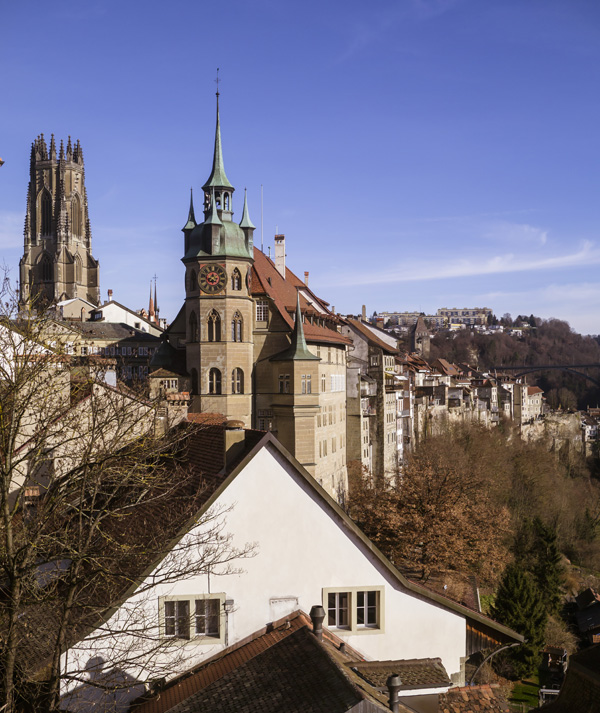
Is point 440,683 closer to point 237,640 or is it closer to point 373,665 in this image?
point 373,665

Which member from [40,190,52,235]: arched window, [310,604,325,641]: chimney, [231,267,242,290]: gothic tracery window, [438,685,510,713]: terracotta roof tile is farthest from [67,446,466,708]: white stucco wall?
[40,190,52,235]: arched window

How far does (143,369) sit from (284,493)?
52009 millimetres

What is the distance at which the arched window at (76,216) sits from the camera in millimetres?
125438

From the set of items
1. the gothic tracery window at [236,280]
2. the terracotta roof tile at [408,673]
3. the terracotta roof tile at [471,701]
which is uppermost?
the gothic tracery window at [236,280]

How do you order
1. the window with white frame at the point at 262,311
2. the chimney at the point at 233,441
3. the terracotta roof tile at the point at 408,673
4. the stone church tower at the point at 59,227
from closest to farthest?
1. the terracotta roof tile at the point at 408,673
2. the chimney at the point at 233,441
3. the window with white frame at the point at 262,311
4. the stone church tower at the point at 59,227

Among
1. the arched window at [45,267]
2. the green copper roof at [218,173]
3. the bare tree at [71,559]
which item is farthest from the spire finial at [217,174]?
the arched window at [45,267]

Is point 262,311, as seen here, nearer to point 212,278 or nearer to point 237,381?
point 212,278

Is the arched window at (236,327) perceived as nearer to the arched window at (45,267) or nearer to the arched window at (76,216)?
the arched window at (45,267)

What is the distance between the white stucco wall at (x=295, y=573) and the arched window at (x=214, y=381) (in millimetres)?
34907

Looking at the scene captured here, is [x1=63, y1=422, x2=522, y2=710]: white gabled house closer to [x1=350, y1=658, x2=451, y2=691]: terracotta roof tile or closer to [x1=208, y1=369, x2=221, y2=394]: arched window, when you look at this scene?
[x1=350, y1=658, x2=451, y2=691]: terracotta roof tile

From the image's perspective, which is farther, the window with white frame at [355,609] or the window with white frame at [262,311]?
the window with white frame at [262,311]

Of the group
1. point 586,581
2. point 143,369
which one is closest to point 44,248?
point 143,369

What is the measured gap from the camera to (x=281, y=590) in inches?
531

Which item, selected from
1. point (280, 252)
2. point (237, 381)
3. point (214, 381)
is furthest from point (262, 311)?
point (280, 252)
